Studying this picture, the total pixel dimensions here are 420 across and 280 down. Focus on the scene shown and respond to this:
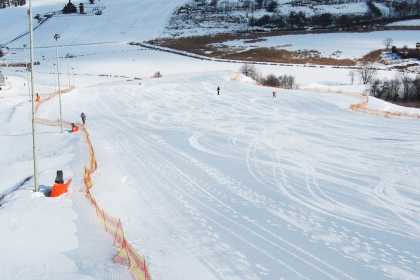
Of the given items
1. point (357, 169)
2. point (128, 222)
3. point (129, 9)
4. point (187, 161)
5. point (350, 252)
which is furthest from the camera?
point (129, 9)

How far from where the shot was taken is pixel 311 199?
1959 cm

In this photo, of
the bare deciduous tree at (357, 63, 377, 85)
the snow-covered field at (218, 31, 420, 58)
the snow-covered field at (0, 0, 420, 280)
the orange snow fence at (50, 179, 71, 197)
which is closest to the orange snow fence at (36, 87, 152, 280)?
the snow-covered field at (0, 0, 420, 280)

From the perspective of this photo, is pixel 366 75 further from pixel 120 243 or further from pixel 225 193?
pixel 120 243

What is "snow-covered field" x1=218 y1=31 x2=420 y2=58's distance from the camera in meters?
105

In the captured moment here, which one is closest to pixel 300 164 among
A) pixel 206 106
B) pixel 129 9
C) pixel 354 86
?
pixel 206 106

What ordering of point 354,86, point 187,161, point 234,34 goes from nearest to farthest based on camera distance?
point 187,161, point 354,86, point 234,34

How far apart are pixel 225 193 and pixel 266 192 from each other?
1690 mm

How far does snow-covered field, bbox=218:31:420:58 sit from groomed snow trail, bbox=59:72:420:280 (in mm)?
66346

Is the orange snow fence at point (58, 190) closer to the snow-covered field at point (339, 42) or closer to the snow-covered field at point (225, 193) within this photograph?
the snow-covered field at point (225, 193)

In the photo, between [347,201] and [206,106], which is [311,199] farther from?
[206,106]

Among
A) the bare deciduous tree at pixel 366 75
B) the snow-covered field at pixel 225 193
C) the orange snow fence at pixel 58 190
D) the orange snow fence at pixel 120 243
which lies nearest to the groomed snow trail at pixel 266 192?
the snow-covered field at pixel 225 193

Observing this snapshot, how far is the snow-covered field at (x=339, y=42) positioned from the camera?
105106 mm

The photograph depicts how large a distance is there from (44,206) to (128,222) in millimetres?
3281

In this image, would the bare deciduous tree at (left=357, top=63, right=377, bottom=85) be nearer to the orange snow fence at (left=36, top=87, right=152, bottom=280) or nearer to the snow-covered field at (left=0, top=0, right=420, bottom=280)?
the snow-covered field at (left=0, top=0, right=420, bottom=280)
